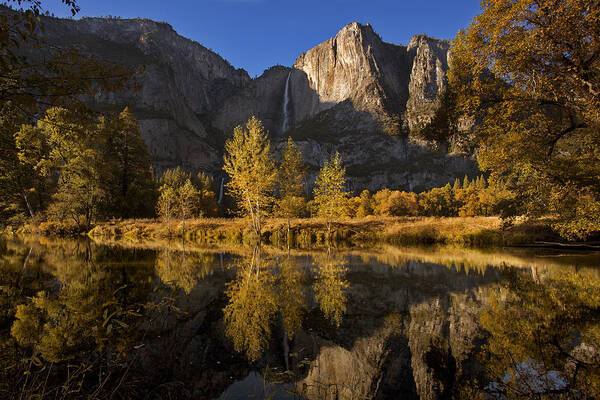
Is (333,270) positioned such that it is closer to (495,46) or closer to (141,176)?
(495,46)

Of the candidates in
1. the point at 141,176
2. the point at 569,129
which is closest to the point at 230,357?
the point at 569,129

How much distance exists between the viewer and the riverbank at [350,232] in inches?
882

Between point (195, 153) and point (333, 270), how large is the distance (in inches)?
5679

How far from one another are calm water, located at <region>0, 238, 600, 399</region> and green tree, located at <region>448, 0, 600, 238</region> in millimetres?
4048

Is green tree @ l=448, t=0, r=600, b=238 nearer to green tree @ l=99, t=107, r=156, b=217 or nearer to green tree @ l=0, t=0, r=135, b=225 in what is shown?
green tree @ l=0, t=0, r=135, b=225

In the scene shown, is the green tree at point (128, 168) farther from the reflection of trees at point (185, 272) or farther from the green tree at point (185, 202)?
the reflection of trees at point (185, 272)

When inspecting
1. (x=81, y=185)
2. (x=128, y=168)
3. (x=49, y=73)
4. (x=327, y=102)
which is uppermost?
(x=327, y=102)

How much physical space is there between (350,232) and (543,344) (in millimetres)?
22386

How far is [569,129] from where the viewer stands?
10.3 m

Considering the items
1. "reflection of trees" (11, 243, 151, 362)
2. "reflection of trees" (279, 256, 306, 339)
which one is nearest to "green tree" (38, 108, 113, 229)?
"reflection of trees" (11, 243, 151, 362)

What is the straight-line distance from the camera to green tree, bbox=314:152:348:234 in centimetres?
2458

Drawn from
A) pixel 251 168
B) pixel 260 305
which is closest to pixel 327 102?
pixel 251 168

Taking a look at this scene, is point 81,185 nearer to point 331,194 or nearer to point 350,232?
point 331,194

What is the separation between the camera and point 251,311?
600 centimetres
